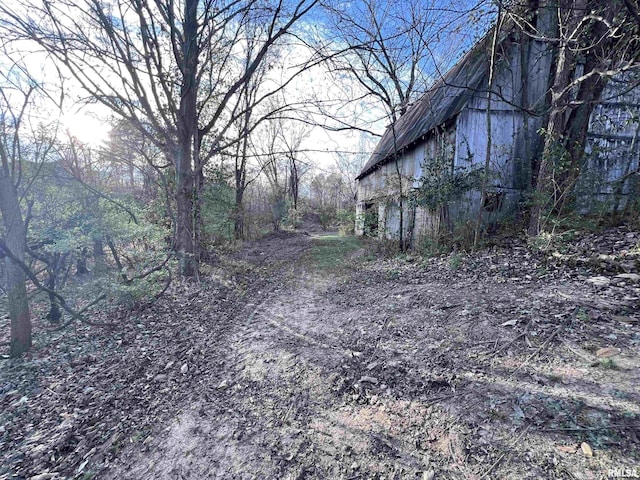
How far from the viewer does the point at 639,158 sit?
581 cm

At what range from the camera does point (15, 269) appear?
3.55 metres

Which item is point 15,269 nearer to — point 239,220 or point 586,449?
point 586,449

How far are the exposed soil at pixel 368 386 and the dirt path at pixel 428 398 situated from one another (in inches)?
0.4

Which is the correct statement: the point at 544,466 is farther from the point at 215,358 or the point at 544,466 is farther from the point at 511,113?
the point at 511,113

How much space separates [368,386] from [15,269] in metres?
4.97

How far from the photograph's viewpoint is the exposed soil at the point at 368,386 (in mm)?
1581

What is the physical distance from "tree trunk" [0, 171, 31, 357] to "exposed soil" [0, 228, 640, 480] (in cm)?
32

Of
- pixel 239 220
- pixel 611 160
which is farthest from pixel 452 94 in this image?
pixel 239 220

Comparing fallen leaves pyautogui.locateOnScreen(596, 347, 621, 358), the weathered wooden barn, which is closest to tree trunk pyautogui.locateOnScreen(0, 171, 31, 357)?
fallen leaves pyautogui.locateOnScreen(596, 347, 621, 358)

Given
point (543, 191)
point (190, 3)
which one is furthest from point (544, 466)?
point (190, 3)

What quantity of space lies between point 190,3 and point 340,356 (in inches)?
280

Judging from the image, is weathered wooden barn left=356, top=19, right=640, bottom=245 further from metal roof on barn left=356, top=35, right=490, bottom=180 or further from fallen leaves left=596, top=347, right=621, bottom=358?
fallen leaves left=596, top=347, right=621, bottom=358

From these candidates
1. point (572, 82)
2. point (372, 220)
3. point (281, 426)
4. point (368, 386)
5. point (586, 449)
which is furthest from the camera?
point (372, 220)

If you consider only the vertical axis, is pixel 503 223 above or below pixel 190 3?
below
